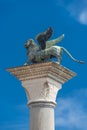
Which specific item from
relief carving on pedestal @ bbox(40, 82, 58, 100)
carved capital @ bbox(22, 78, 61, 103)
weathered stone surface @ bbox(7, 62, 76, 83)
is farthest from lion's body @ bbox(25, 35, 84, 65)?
relief carving on pedestal @ bbox(40, 82, 58, 100)

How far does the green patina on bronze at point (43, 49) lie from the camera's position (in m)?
15.2

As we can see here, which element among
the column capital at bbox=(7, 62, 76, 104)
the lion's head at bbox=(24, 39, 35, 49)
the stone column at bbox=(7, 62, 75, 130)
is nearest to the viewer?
the stone column at bbox=(7, 62, 75, 130)

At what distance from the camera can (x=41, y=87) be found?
14.8 m

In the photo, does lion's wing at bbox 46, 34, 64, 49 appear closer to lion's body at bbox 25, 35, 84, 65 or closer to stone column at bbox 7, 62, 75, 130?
lion's body at bbox 25, 35, 84, 65

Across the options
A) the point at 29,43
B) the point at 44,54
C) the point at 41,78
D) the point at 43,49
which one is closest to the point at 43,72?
the point at 41,78

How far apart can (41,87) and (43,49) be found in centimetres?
144

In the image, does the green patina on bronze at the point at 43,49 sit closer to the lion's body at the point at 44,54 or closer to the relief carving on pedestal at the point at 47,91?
the lion's body at the point at 44,54

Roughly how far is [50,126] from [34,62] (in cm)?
228

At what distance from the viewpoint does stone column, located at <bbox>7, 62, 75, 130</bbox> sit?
571 inches

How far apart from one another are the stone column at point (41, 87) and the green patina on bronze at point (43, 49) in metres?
0.50

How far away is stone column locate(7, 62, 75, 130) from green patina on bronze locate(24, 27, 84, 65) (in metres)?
0.50

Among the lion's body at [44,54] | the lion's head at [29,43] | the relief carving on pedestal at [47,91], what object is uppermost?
the lion's head at [29,43]

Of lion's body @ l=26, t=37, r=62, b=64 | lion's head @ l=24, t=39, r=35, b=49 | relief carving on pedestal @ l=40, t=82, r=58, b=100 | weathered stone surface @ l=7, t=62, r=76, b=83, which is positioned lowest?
relief carving on pedestal @ l=40, t=82, r=58, b=100

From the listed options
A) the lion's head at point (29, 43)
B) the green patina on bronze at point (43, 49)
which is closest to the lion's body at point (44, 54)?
the green patina on bronze at point (43, 49)
